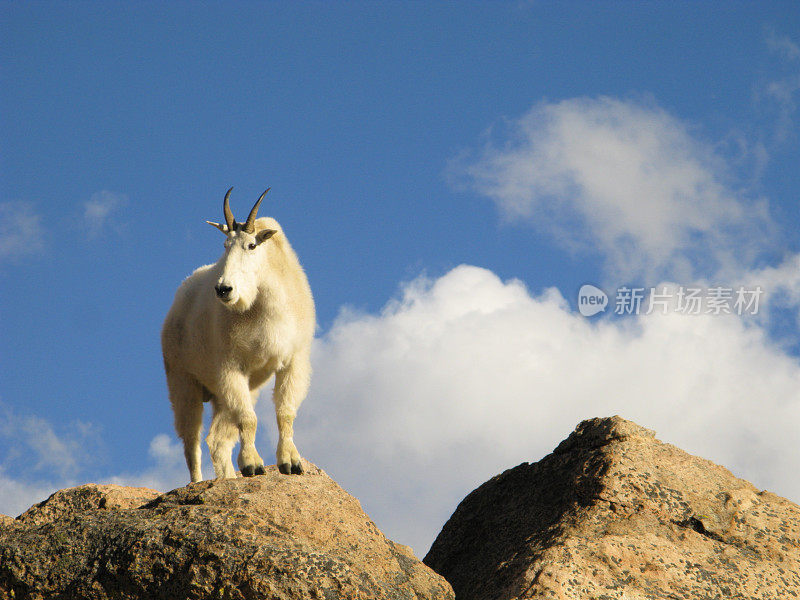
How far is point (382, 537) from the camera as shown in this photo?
6602 mm

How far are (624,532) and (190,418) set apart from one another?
5.55m

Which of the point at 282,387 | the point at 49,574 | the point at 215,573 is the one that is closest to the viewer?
the point at 215,573

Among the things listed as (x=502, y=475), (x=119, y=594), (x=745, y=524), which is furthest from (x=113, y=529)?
(x=745, y=524)

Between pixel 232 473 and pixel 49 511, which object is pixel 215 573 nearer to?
pixel 49 511

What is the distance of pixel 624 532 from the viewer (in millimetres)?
6312

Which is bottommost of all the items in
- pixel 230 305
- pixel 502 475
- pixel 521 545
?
pixel 521 545

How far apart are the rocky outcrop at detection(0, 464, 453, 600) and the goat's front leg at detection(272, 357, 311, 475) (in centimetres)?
121

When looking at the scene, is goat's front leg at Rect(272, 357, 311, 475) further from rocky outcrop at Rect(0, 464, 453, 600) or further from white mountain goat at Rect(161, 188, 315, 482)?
rocky outcrop at Rect(0, 464, 453, 600)

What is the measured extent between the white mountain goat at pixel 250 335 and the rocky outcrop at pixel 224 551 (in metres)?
1.62

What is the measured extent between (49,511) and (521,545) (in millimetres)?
3852

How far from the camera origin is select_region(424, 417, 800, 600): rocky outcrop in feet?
19.6

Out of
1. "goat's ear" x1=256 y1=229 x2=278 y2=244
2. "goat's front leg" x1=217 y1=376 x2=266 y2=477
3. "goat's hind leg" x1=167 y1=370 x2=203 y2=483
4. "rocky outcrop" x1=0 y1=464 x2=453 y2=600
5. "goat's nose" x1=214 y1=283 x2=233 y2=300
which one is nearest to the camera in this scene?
"rocky outcrop" x1=0 y1=464 x2=453 y2=600

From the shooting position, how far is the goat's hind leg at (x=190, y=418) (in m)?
10.1

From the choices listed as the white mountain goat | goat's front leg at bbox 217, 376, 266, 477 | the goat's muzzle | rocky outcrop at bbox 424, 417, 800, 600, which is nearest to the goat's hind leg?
Answer: the white mountain goat
